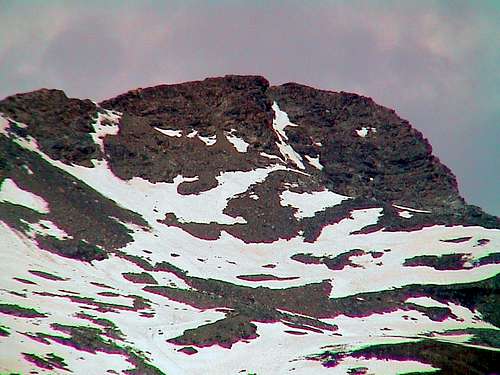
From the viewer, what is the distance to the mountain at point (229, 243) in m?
54.7

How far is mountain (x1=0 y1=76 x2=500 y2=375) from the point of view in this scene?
54656mm

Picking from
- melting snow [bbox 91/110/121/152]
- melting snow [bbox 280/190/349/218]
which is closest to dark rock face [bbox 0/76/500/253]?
melting snow [bbox 91/110/121/152]

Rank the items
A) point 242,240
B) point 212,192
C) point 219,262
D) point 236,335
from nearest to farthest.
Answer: point 236,335
point 219,262
point 242,240
point 212,192

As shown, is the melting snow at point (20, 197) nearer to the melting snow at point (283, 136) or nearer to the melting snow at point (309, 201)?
the melting snow at point (309, 201)

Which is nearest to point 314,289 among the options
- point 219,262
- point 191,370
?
point 219,262

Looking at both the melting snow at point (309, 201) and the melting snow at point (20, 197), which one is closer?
the melting snow at point (20, 197)

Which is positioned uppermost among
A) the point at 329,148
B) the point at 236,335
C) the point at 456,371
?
the point at 329,148

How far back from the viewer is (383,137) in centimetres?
16575

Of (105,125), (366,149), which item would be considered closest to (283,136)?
(366,149)

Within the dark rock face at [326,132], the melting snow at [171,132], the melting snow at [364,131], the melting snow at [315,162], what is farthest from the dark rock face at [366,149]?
the melting snow at [171,132]

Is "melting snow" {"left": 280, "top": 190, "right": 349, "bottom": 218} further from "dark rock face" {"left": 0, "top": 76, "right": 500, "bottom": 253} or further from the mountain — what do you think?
"dark rock face" {"left": 0, "top": 76, "right": 500, "bottom": 253}

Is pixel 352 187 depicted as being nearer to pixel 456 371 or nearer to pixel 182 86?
pixel 182 86

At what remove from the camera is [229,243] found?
10094 centimetres

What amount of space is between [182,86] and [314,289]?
84.0 metres
